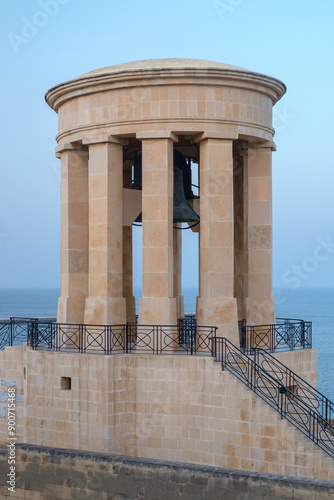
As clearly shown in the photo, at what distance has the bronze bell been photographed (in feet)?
72.4

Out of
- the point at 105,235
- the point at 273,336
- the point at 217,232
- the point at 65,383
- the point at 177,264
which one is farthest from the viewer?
the point at 177,264

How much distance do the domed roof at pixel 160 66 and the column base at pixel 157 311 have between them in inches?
243

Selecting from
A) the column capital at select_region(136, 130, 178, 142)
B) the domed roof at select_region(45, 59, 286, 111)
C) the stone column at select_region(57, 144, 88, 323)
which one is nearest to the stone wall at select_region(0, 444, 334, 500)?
the stone column at select_region(57, 144, 88, 323)

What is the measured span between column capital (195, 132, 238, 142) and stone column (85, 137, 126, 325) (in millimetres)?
2324

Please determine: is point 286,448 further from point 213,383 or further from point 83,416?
point 83,416

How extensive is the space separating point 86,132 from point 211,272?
209 inches

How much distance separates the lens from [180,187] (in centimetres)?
2277

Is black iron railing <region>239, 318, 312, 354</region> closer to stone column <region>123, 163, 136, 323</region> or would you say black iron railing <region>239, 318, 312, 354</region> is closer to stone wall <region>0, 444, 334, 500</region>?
stone column <region>123, 163, 136, 323</region>

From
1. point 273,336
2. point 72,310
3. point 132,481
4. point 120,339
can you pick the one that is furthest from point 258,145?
point 132,481

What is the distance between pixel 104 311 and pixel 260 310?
4971mm

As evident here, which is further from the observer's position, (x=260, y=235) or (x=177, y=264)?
(x=177, y=264)

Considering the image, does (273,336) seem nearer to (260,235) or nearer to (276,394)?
(260,235)

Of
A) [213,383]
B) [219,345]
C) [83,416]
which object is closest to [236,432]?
[213,383]

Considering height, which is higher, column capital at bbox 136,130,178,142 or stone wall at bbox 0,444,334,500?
column capital at bbox 136,130,178,142
